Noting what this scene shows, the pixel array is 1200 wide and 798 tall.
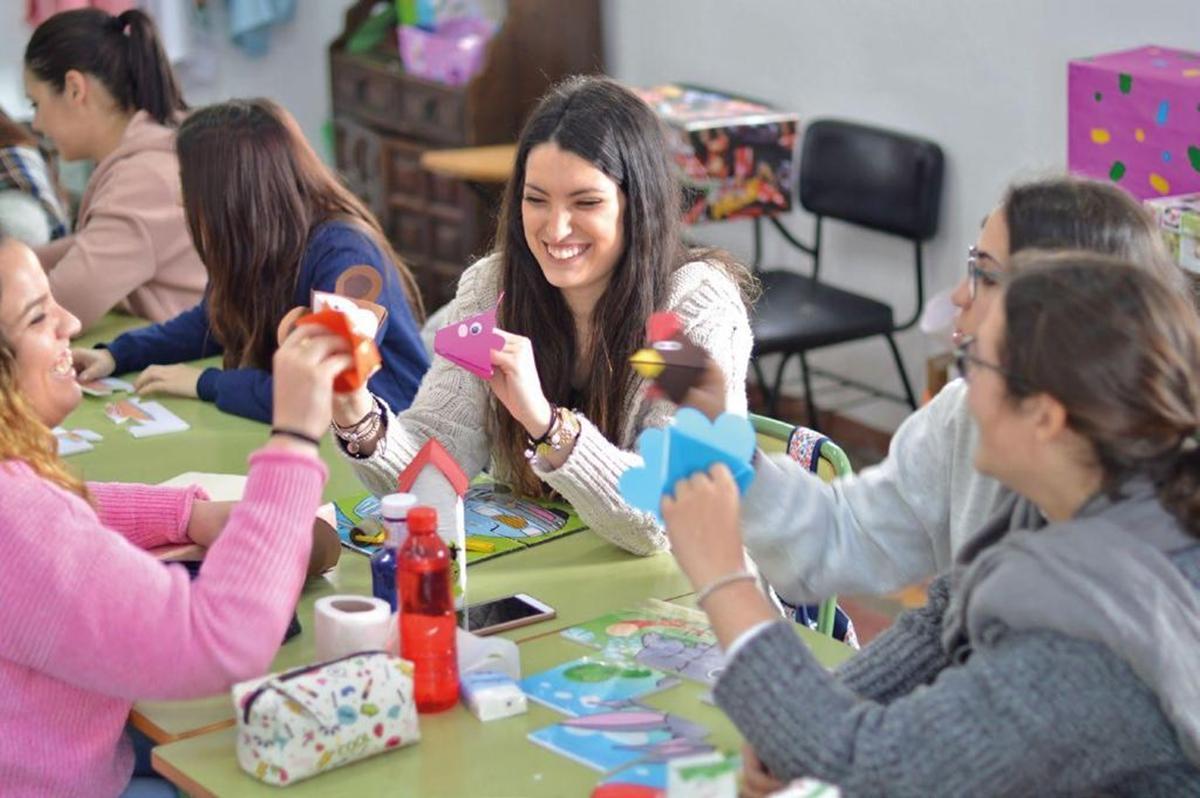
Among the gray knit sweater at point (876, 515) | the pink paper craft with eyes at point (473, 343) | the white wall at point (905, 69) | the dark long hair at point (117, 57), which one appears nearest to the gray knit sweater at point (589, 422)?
the pink paper craft with eyes at point (473, 343)

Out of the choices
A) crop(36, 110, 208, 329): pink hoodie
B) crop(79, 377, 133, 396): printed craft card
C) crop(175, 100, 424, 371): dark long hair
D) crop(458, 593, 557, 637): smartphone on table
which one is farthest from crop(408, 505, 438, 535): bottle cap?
crop(36, 110, 208, 329): pink hoodie

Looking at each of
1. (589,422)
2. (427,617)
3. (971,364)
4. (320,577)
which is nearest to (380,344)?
(589,422)

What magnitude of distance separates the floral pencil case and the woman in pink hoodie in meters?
2.08

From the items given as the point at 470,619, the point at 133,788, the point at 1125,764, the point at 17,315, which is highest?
the point at 17,315

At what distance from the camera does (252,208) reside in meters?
2.95

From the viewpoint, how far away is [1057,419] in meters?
1.45

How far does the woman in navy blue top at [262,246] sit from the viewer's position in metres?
2.95

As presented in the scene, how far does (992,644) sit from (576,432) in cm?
84

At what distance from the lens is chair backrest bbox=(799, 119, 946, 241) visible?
4273 mm

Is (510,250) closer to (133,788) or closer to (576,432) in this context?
(576,432)

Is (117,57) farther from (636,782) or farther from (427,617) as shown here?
(636,782)

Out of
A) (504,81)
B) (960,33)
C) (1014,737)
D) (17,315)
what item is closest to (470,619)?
(17,315)

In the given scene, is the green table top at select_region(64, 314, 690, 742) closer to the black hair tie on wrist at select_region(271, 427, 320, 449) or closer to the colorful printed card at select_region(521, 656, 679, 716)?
the colorful printed card at select_region(521, 656, 679, 716)

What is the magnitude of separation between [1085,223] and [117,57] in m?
2.65
